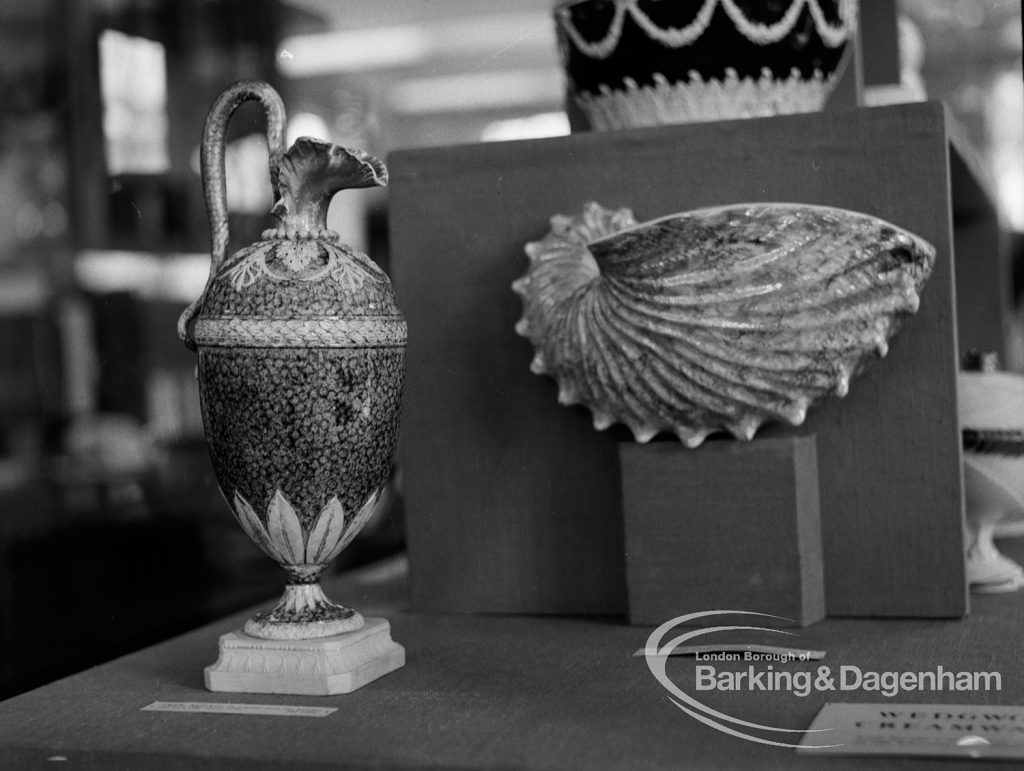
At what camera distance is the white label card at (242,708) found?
62 centimetres

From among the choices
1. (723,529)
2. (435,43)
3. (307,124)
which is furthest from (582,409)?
(307,124)

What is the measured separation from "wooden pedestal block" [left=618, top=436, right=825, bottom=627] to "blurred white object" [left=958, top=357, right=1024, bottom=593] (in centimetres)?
14

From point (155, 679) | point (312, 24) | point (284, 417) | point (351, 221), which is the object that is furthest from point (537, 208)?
point (312, 24)

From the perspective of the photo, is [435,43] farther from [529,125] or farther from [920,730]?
[920,730]

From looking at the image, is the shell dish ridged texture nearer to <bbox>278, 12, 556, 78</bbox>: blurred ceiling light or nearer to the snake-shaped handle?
the snake-shaped handle

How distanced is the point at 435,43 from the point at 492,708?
0.93 metres

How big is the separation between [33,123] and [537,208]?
46.5 inches

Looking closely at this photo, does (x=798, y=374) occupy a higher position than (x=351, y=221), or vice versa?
(x=351, y=221)

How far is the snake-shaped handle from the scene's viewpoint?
70 cm

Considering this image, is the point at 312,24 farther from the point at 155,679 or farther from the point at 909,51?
the point at 155,679

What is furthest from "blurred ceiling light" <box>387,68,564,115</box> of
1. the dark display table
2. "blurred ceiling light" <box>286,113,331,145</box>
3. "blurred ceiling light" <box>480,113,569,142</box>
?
the dark display table

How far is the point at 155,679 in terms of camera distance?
708 mm

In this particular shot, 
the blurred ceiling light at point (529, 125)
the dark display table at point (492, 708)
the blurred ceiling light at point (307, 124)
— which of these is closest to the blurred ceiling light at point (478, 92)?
the blurred ceiling light at point (529, 125)

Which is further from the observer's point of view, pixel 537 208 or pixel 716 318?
pixel 537 208
